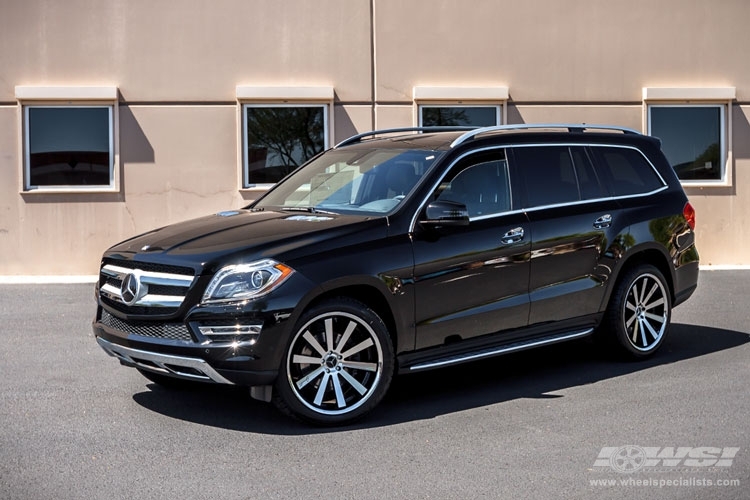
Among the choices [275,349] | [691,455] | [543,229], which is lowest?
[691,455]

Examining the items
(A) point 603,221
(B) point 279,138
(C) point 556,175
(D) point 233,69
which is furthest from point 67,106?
(A) point 603,221

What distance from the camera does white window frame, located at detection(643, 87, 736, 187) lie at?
49.8 ft

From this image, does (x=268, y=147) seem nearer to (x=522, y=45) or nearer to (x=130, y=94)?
(x=130, y=94)

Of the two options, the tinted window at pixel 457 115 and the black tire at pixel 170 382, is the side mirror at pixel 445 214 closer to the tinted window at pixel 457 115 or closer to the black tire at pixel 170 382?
the black tire at pixel 170 382

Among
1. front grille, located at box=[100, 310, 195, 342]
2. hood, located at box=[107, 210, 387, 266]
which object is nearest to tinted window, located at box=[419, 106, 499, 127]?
hood, located at box=[107, 210, 387, 266]

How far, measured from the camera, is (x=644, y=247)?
8.14 m

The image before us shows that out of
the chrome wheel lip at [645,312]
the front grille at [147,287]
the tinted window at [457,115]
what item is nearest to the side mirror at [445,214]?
the front grille at [147,287]

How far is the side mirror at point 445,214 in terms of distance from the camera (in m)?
6.66

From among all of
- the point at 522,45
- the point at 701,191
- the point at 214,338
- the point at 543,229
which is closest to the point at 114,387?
the point at 214,338

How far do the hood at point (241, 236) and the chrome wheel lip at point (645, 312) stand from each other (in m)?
2.53

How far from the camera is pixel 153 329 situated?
6.19 metres

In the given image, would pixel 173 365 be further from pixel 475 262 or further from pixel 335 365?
pixel 475 262

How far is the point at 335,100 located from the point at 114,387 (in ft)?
26.4

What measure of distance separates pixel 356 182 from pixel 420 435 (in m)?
2.06
